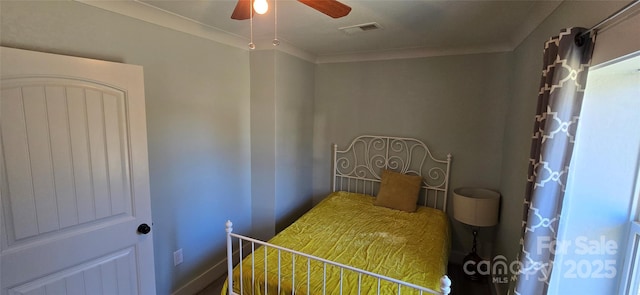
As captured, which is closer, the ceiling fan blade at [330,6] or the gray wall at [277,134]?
the ceiling fan blade at [330,6]

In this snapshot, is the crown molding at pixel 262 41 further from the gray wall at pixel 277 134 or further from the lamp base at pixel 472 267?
the lamp base at pixel 472 267

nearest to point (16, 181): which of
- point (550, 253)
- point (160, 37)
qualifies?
point (160, 37)

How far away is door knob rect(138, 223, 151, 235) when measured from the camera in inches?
71.6

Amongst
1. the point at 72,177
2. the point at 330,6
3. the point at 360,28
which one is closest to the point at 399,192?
the point at 360,28

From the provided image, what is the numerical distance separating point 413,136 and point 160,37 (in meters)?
2.50

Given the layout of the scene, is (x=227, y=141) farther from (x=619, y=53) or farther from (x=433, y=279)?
(x=619, y=53)

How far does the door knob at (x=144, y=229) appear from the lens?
5.97 feet

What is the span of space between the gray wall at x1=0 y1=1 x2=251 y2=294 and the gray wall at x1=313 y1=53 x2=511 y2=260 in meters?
1.10

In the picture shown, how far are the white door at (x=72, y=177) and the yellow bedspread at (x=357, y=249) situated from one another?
29.3 inches

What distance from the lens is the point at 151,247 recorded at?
1912 mm

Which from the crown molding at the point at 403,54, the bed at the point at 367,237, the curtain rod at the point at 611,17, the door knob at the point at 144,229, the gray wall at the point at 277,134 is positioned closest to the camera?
the curtain rod at the point at 611,17

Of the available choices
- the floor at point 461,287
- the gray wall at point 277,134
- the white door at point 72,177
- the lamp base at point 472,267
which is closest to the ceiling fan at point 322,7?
the white door at point 72,177

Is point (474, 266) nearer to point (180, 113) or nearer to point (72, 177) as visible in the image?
point (180, 113)

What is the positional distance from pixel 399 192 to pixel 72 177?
2.61 m
